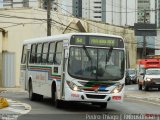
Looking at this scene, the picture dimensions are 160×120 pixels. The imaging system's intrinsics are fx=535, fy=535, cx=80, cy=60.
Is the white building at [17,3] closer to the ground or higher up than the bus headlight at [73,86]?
higher up

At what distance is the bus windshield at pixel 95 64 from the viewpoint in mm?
19578

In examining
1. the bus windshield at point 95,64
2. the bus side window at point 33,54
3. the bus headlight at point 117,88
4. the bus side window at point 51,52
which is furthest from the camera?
the bus side window at point 33,54

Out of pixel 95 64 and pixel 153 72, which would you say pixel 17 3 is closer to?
pixel 153 72

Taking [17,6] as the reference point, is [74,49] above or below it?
below

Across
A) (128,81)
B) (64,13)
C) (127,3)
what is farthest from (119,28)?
(64,13)

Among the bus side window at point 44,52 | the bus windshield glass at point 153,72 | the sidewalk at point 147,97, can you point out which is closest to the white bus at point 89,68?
the bus side window at point 44,52

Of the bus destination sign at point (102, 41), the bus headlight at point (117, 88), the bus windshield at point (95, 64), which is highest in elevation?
the bus destination sign at point (102, 41)

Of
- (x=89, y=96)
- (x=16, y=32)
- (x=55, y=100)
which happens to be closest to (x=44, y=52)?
(x=55, y=100)

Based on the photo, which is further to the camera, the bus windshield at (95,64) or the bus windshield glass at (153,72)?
the bus windshield glass at (153,72)

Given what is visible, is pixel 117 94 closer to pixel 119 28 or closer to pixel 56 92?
pixel 56 92

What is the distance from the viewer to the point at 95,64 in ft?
64.7

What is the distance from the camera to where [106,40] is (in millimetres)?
20266

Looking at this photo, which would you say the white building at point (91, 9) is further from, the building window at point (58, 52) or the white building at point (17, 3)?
the building window at point (58, 52)

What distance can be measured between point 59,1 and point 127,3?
12.0 m
